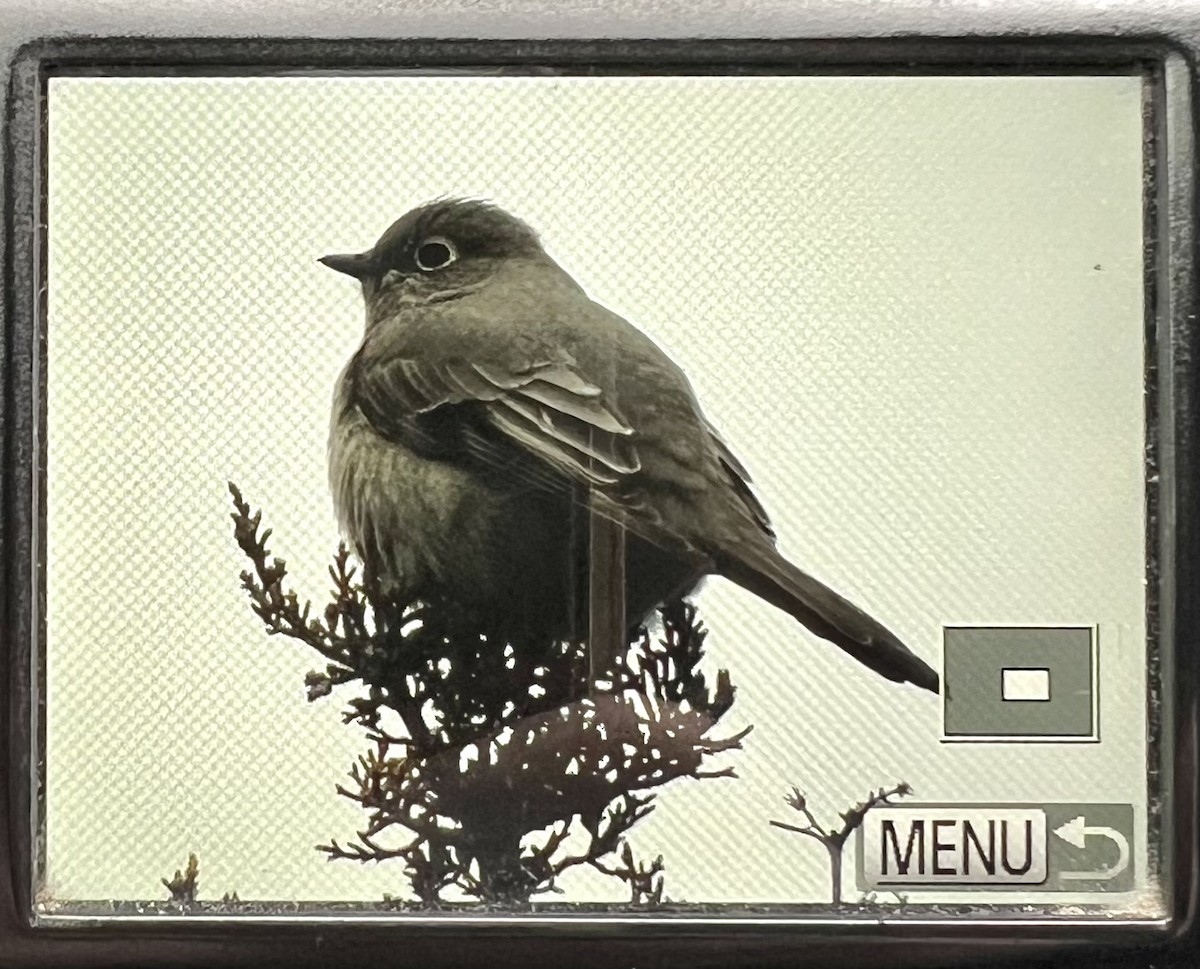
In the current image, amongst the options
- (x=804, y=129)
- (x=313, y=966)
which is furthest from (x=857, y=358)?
(x=313, y=966)

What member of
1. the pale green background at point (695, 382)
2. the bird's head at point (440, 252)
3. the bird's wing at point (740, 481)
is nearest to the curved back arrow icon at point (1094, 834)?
the pale green background at point (695, 382)

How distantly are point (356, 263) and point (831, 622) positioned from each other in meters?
0.29

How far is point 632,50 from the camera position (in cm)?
56

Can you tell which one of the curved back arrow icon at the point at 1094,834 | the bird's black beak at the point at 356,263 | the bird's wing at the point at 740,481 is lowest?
the curved back arrow icon at the point at 1094,834

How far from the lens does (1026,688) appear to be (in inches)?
22.3

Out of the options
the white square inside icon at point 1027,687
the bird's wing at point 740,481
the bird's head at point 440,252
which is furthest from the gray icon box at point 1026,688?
the bird's head at point 440,252

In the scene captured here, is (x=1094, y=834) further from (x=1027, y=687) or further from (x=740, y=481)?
(x=740, y=481)

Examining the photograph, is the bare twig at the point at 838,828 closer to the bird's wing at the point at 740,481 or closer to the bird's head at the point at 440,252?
the bird's wing at the point at 740,481

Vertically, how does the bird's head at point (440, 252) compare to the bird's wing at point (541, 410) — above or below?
above

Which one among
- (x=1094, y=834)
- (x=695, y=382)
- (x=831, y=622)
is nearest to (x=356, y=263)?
(x=695, y=382)

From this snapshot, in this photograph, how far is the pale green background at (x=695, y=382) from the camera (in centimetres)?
57

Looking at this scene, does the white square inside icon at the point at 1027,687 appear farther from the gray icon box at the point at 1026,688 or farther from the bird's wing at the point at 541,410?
the bird's wing at the point at 541,410

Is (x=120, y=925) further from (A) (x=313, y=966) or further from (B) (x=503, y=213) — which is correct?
(B) (x=503, y=213)

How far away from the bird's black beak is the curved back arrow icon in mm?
425
